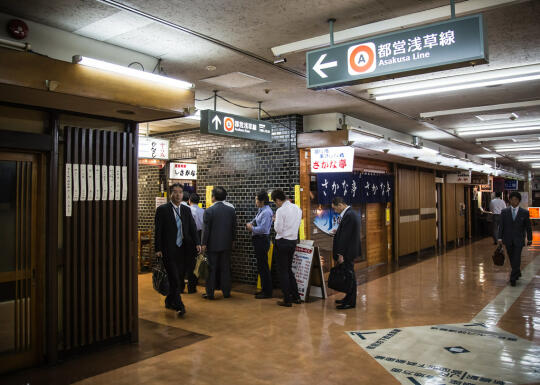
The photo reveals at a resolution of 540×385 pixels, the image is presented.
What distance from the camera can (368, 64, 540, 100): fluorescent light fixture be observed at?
19.5ft

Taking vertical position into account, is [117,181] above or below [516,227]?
above

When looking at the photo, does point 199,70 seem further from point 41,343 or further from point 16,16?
point 41,343

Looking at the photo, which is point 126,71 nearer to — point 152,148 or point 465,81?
point 465,81

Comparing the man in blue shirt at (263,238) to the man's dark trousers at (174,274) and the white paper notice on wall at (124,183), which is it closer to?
the man's dark trousers at (174,274)

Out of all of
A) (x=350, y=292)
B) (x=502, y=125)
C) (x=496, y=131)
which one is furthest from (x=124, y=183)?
(x=496, y=131)

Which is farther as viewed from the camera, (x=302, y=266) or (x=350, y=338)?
(x=302, y=266)

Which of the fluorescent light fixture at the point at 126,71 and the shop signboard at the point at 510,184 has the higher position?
the fluorescent light fixture at the point at 126,71

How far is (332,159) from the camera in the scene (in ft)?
27.5

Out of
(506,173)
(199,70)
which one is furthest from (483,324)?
(506,173)

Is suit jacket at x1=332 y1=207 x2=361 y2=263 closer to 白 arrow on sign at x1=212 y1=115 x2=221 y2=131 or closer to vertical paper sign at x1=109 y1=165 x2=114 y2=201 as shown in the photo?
白 arrow on sign at x1=212 y1=115 x2=221 y2=131

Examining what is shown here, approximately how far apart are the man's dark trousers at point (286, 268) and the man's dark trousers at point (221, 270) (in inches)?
42.1

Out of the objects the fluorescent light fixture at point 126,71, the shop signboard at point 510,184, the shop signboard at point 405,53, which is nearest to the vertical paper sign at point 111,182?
the fluorescent light fixture at point 126,71

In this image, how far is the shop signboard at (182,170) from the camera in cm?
1020

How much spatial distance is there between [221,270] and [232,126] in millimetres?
2733
